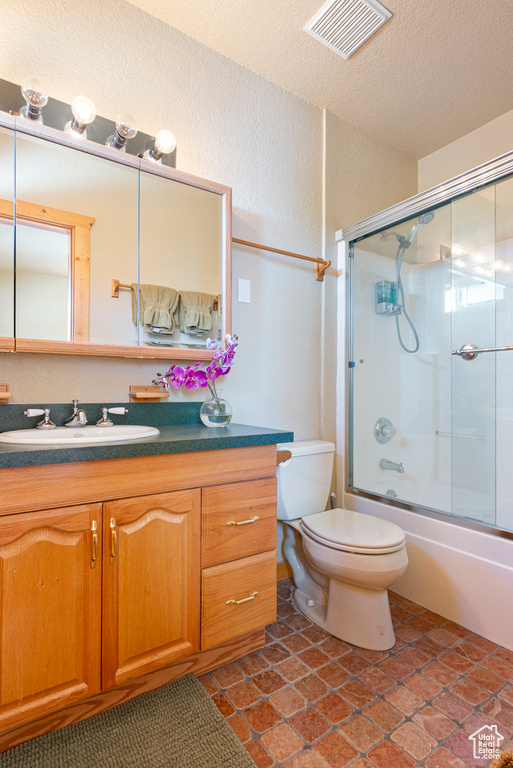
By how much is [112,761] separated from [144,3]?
2.62 metres

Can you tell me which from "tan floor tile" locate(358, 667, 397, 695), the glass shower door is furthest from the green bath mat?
the glass shower door

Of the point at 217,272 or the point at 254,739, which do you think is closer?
the point at 254,739

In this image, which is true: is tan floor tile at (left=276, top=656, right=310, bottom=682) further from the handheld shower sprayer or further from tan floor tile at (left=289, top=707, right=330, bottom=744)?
the handheld shower sprayer

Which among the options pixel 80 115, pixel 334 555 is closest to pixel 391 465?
pixel 334 555

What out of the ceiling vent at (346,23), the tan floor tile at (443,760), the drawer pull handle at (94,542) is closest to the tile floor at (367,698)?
the tan floor tile at (443,760)

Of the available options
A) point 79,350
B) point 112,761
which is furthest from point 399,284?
point 112,761

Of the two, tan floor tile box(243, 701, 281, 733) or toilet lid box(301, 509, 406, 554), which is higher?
toilet lid box(301, 509, 406, 554)

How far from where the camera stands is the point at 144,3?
63.8 inches

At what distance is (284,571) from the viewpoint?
2037 millimetres

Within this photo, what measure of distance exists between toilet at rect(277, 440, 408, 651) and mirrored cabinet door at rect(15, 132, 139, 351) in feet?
3.27

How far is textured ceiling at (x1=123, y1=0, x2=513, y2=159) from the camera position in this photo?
5.40 ft

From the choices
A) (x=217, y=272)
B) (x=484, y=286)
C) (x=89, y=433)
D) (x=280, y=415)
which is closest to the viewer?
(x=89, y=433)

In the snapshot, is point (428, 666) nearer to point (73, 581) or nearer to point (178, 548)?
point (178, 548)

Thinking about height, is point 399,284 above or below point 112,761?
above
